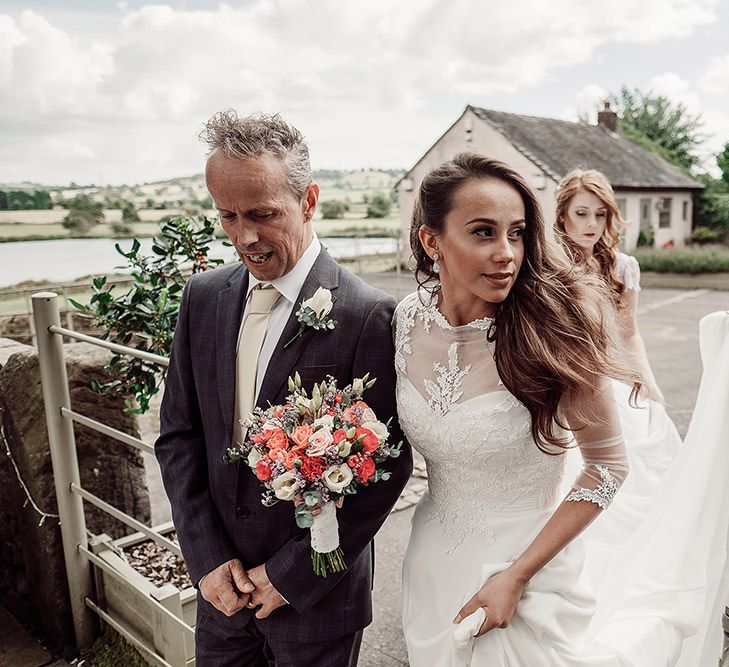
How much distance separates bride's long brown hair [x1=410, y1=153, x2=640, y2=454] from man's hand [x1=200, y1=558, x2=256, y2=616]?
801 millimetres

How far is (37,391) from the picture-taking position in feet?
10.2

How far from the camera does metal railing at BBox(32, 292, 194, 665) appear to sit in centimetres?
286

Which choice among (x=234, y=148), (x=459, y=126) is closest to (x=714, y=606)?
(x=234, y=148)

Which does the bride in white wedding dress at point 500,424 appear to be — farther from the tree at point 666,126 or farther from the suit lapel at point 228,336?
the tree at point 666,126

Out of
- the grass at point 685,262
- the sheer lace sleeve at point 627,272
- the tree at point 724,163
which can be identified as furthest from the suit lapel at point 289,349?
the tree at point 724,163

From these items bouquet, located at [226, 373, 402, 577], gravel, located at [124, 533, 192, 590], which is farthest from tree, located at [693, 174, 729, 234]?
bouquet, located at [226, 373, 402, 577]

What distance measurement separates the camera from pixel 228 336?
180cm

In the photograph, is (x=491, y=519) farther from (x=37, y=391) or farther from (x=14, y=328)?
(x=14, y=328)

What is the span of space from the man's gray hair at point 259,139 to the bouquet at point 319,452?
52 centimetres

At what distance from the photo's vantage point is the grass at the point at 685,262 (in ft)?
69.2

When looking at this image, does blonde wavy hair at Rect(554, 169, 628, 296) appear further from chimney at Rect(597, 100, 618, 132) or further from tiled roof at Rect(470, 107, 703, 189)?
chimney at Rect(597, 100, 618, 132)

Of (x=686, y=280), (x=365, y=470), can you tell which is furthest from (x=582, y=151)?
(x=365, y=470)

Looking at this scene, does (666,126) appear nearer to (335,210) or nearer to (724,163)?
(724,163)

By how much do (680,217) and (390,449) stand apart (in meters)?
31.1
